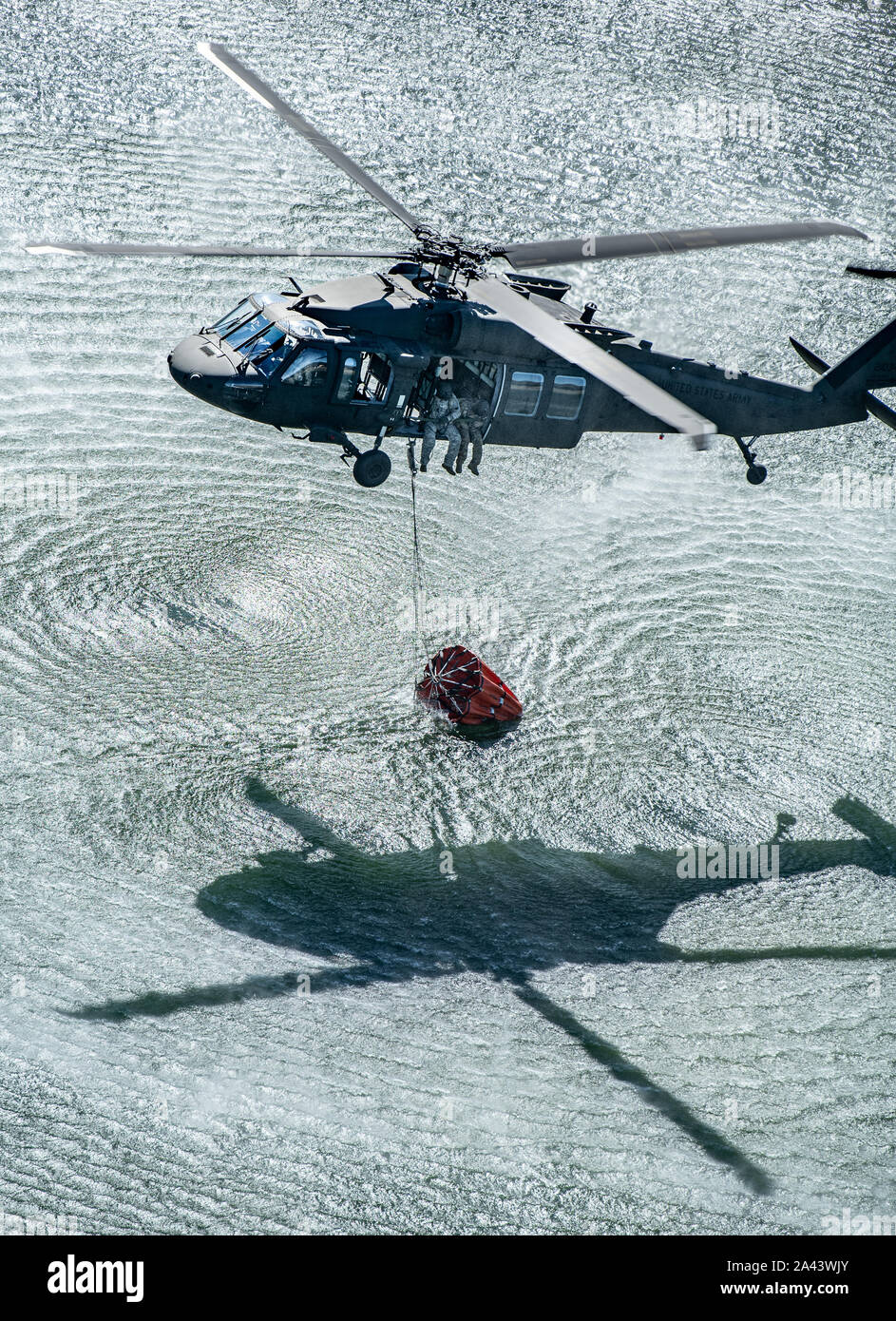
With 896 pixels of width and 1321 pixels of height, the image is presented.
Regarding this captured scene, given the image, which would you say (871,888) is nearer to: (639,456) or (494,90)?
(639,456)

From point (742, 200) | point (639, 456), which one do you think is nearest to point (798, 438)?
point (639, 456)

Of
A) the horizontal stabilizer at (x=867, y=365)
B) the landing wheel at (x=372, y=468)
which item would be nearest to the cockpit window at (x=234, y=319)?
the landing wheel at (x=372, y=468)

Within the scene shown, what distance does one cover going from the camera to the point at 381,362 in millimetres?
20984

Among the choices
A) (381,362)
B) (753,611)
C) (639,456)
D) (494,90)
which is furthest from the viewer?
(494,90)

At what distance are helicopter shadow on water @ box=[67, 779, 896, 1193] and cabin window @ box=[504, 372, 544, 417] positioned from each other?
25.9 feet

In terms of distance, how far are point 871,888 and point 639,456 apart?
16.8 m

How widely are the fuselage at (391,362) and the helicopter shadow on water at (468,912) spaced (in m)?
7.36

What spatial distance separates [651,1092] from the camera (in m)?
17.7

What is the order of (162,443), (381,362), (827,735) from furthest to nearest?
(162,443) → (827,735) → (381,362)

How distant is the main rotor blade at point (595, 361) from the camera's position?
13.9m

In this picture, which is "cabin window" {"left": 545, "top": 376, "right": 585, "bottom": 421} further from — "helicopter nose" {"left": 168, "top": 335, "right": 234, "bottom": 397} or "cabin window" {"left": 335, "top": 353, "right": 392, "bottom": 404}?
"helicopter nose" {"left": 168, "top": 335, "right": 234, "bottom": 397}

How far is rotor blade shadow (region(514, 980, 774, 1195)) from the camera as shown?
16734 millimetres

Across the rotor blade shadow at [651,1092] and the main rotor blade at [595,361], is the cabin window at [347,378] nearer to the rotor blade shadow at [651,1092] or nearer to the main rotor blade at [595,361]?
the main rotor blade at [595,361]

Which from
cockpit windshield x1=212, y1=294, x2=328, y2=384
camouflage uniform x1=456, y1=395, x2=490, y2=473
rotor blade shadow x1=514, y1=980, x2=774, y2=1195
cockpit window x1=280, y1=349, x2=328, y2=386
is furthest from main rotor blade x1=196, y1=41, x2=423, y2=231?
rotor blade shadow x1=514, y1=980, x2=774, y2=1195
